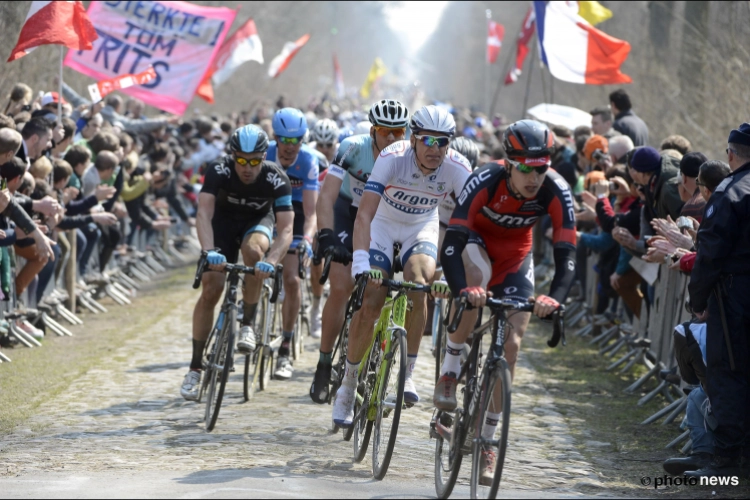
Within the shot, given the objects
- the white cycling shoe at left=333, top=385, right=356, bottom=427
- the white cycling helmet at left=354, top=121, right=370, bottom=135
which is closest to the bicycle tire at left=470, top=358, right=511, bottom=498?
the white cycling shoe at left=333, top=385, right=356, bottom=427

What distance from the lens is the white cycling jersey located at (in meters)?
8.30

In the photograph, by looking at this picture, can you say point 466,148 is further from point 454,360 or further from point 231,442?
point 231,442

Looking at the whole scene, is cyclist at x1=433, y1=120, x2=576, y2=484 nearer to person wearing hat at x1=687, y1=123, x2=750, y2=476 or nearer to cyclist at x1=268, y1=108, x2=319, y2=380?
person wearing hat at x1=687, y1=123, x2=750, y2=476

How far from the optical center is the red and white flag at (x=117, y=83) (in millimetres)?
15453

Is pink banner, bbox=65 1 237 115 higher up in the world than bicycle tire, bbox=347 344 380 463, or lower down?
higher up

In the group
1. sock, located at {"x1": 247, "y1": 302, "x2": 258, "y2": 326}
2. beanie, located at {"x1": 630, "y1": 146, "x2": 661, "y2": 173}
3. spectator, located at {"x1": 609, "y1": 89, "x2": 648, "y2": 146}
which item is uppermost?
spectator, located at {"x1": 609, "y1": 89, "x2": 648, "y2": 146}

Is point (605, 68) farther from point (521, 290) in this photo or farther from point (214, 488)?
point (214, 488)

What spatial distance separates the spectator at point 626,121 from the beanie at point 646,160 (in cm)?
424

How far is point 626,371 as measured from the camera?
12.2 meters

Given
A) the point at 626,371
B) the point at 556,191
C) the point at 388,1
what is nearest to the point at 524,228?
the point at 556,191

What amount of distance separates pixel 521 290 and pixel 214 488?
229 cm

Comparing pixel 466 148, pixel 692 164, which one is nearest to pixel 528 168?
pixel 692 164

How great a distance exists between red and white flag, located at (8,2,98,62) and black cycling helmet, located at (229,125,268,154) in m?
5.37

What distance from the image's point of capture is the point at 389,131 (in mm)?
8945
